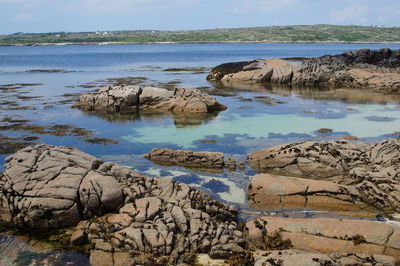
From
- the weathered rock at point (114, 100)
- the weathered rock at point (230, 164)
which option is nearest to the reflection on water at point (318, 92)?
the weathered rock at point (114, 100)

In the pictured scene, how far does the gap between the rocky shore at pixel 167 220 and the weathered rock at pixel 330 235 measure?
0.03 m

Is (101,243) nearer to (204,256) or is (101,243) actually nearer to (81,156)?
(204,256)

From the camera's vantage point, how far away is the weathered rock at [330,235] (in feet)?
41.1

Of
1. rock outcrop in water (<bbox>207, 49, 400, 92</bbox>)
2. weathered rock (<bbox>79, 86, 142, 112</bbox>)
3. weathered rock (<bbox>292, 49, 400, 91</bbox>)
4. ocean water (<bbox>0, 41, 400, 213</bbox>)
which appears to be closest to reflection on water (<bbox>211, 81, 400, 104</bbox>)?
ocean water (<bbox>0, 41, 400, 213</bbox>)

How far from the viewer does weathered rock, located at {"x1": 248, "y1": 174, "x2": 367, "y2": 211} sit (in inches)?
648

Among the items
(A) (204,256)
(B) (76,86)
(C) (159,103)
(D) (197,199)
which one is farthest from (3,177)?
(B) (76,86)

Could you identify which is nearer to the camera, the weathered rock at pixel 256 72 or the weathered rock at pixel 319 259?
the weathered rock at pixel 319 259

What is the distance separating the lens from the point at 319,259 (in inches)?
436

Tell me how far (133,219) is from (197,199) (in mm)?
2972

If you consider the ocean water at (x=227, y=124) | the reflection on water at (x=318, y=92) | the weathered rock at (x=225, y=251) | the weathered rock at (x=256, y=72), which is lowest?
the weathered rock at (x=225, y=251)

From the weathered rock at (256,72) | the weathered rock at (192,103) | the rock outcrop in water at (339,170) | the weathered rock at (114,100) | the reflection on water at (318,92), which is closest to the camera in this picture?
the rock outcrop in water at (339,170)

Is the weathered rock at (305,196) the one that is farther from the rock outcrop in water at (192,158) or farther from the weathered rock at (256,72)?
the weathered rock at (256,72)

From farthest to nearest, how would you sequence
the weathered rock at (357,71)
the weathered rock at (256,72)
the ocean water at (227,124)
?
the weathered rock at (256,72), the weathered rock at (357,71), the ocean water at (227,124)

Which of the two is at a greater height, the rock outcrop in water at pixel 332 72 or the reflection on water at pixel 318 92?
the rock outcrop in water at pixel 332 72
